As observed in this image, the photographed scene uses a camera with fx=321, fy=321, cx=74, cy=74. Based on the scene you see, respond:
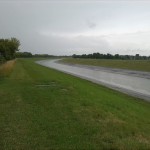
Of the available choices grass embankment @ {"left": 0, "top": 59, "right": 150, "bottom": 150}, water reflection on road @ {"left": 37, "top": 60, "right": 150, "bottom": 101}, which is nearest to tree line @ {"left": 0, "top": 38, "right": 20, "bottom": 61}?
water reflection on road @ {"left": 37, "top": 60, "right": 150, "bottom": 101}

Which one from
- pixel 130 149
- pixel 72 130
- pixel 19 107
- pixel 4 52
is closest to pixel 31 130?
pixel 72 130

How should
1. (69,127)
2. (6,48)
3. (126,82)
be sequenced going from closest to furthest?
(69,127), (126,82), (6,48)

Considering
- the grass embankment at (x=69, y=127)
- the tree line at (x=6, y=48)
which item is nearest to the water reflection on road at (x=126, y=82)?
the grass embankment at (x=69, y=127)

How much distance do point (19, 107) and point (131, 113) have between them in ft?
14.7

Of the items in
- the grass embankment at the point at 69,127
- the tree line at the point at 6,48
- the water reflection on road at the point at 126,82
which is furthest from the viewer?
the tree line at the point at 6,48

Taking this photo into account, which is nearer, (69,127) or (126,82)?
(69,127)

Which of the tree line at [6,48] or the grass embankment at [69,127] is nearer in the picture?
the grass embankment at [69,127]

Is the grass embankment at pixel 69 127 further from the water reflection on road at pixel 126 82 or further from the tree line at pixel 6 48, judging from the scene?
the tree line at pixel 6 48

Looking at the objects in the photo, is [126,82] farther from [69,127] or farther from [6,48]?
[6,48]

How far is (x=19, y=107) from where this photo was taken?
12844 millimetres

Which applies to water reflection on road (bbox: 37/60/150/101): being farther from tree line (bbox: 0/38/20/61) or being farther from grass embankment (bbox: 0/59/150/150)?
A: tree line (bbox: 0/38/20/61)

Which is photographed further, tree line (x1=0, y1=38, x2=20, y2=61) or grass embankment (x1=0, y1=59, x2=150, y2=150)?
tree line (x1=0, y1=38, x2=20, y2=61)

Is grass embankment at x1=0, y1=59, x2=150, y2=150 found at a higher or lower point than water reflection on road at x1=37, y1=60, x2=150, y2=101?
higher

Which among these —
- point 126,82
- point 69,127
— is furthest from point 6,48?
point 69,127
